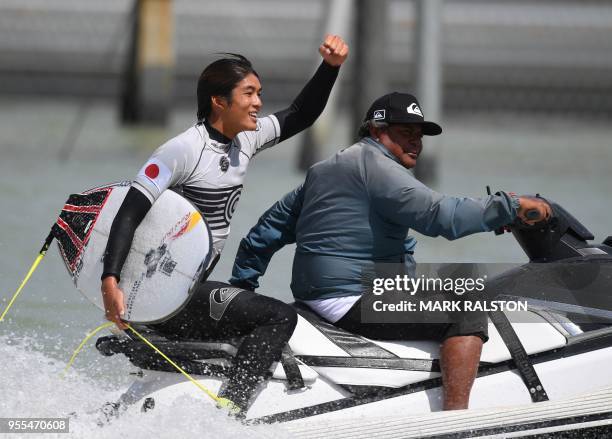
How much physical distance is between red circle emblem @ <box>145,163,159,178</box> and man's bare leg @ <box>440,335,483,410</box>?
1.23 m

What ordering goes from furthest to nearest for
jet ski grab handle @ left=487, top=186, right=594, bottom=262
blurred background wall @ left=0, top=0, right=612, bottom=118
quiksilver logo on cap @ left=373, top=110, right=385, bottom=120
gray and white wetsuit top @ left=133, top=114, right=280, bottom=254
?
blurred background wall @ left=0, top=0, right=612, bottom=118, jet ski grab handle @ left=487, top=186, right=594, bottom=262, quiksilver logo on cap @ left=373, top=110, right=385, bottom=120, gray and white wetsuit top @ left=133, top=114, right=280, bottom=254

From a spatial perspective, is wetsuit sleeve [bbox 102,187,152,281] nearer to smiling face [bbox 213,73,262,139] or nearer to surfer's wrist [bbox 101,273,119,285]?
surfer's wrist [bbox 101,273,119,285]

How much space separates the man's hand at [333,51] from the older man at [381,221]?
49cm

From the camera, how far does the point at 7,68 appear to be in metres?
26.6

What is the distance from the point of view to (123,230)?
432cm

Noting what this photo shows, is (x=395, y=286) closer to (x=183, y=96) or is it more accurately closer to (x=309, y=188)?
(x=309, y=188)

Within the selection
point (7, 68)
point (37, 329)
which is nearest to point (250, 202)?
point (37, 329)

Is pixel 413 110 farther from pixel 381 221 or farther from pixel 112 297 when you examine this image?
pixel 112 297

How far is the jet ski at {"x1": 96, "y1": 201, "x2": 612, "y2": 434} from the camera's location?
14.6 ft

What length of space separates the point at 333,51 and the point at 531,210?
3.75 ft

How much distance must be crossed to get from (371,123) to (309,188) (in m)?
0.35

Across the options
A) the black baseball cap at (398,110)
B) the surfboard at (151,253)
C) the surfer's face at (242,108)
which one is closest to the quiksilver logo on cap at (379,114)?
the black baseball cap at (398,110)

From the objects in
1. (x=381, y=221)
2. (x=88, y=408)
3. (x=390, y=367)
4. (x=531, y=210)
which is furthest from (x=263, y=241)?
(x=531, y=210)

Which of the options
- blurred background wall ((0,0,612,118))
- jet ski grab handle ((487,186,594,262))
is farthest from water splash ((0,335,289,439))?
blurred background wall ((0,0,612,118))
